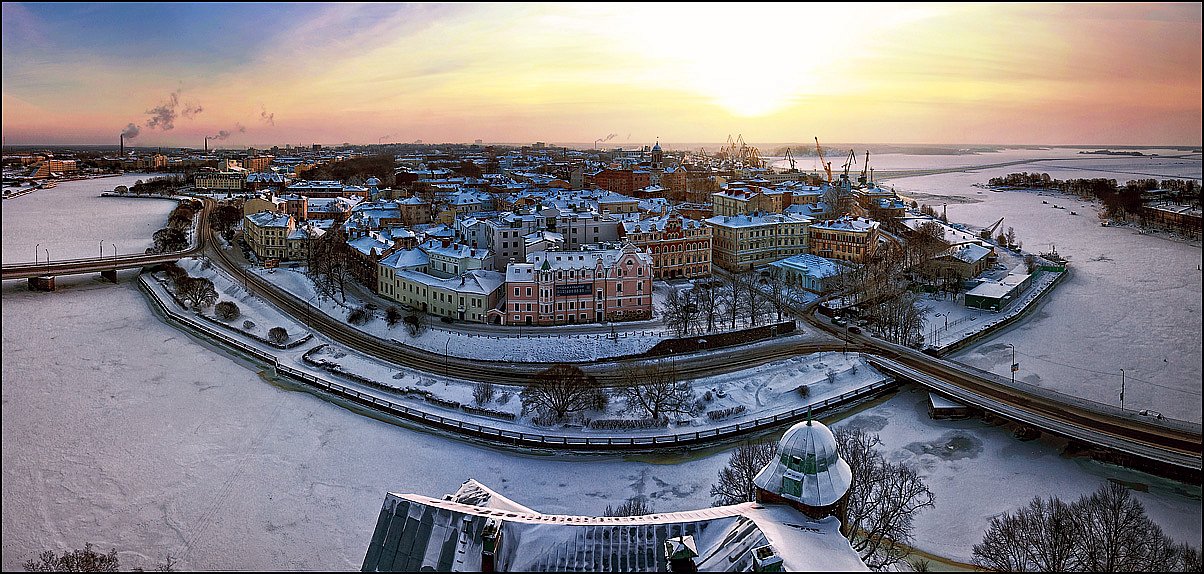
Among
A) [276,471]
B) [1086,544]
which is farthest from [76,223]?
[1086,544]

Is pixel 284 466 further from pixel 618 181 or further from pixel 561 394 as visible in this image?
pixel 618 181

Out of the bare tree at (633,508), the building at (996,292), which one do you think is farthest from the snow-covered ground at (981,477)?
the building at (996,292)

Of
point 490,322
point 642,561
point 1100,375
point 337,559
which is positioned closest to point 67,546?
point 337,559

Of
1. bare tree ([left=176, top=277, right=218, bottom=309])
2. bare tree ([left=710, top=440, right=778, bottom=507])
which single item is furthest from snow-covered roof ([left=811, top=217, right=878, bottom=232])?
bare tree ([left=176, top=277, right=218, bottom=309])

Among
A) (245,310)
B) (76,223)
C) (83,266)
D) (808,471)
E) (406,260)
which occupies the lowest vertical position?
(245,310)

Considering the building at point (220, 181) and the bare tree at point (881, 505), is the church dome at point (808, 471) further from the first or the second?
the building at point (220, 181)

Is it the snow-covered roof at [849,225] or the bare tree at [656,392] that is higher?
the snow-covered roof at [849,225]
